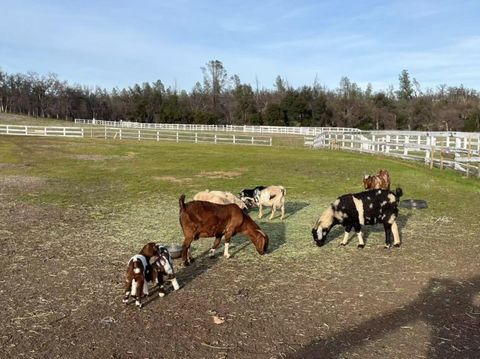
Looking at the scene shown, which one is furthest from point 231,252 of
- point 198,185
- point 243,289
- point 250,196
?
point 198,185

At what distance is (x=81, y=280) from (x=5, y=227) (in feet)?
14.7

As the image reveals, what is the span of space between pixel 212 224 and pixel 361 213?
9.48 feet

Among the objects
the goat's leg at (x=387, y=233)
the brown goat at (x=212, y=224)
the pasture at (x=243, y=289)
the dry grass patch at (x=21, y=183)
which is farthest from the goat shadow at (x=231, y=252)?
the dry grass patch at (x=21, y=183)

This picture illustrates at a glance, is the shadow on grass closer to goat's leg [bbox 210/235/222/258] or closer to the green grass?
the green grass

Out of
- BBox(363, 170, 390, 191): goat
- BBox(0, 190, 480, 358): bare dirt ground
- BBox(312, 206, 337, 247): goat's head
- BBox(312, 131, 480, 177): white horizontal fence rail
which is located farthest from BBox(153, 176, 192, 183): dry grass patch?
BBox(312, 131, 480, 177): white horizontal fence rail

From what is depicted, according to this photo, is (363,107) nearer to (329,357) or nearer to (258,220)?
(258,220)

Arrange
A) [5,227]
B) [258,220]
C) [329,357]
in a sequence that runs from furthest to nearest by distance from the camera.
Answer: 1. [258,220]
2. [5,227]
3. [329,357]

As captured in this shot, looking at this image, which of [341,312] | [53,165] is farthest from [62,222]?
[53,165]

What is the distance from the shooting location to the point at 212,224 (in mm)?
7918

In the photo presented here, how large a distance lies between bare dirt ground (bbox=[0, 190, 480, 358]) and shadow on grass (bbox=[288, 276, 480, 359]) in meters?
0.01

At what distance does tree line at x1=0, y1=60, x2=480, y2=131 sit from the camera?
9206 cm

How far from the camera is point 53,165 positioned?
958 inches

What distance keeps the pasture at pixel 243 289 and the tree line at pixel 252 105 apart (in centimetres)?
7118

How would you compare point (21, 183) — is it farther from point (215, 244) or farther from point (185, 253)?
point (215, 244)
